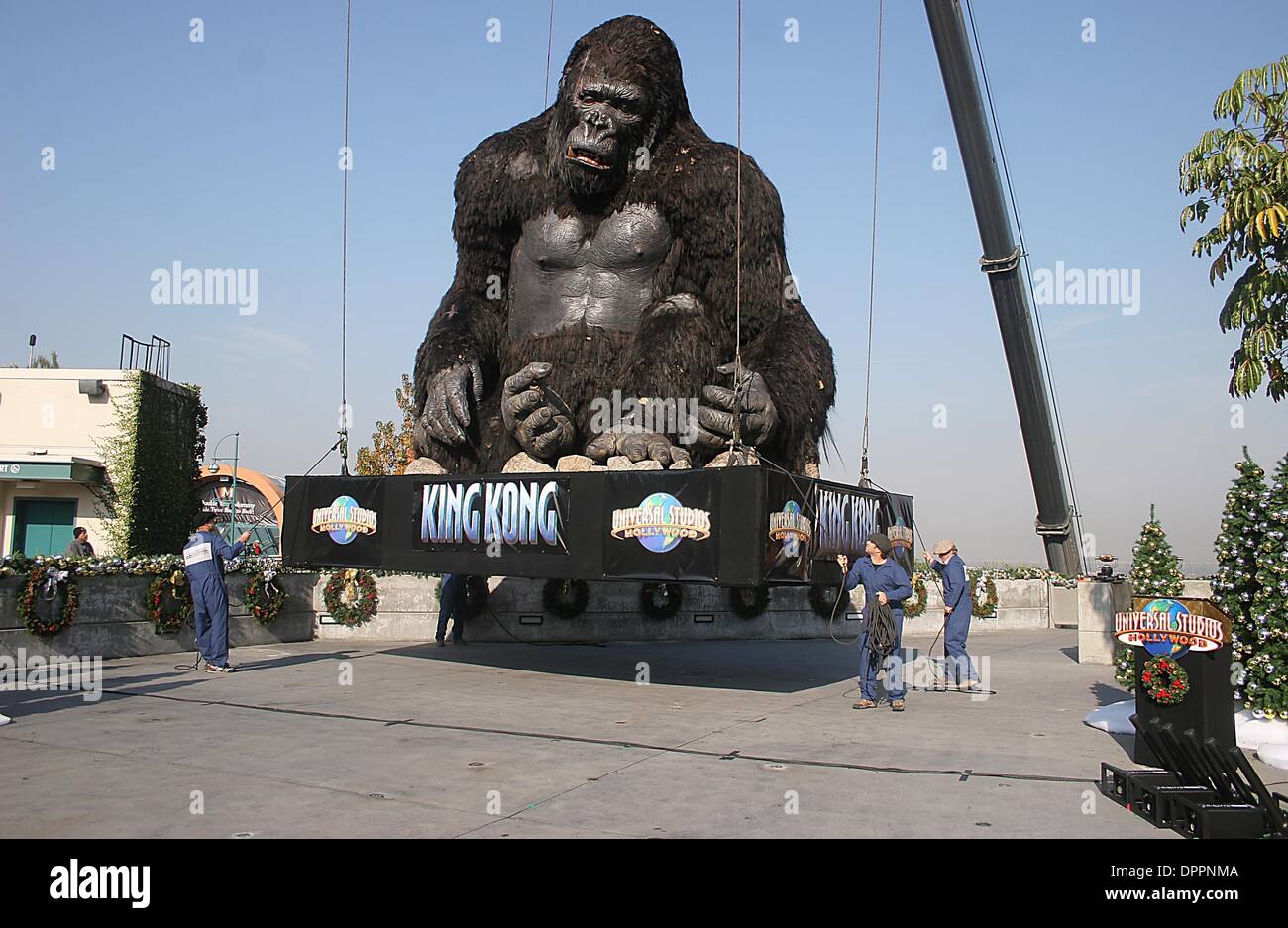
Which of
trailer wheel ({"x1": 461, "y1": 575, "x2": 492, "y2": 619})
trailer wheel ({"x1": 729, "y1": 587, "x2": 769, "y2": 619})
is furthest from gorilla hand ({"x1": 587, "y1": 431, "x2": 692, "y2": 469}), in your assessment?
trailer wheel ({"x1": 729, "y1": 587, "x2": 769, "y2": 619})

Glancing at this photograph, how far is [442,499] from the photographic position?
28.5ft

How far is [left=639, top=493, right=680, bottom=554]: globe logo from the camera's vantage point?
7.62 m

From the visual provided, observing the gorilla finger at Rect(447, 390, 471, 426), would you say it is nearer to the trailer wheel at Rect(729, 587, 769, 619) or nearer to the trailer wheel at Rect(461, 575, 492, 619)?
the trailer wheel at Rect(461, 575, 492, 619)

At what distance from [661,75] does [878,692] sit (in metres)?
5.66

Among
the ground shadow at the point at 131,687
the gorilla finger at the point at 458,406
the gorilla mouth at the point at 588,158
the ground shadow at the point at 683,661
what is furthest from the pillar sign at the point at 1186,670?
the ground shadow at the point at 131,687

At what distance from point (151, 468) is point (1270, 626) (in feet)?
80.1

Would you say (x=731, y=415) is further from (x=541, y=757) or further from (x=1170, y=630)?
(x=1170, y=630)

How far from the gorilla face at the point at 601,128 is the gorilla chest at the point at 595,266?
378mm

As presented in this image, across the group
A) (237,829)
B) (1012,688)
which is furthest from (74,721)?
(1012,688)

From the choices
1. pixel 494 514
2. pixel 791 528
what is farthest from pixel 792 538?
pixel 494 514

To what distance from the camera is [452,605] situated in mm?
12867

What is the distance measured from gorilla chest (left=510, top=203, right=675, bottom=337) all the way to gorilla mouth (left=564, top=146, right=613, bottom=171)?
0.43 metres

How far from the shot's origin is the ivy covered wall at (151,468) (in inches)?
976

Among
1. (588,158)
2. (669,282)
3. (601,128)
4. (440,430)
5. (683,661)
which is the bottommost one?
(683,661)
